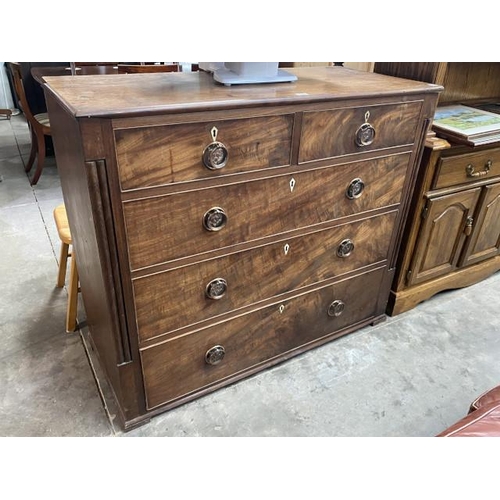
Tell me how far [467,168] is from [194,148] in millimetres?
1328

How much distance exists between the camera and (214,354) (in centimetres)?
155

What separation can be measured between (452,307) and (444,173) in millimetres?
751

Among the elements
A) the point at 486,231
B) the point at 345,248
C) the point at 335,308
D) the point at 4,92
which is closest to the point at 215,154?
the point at 345,248

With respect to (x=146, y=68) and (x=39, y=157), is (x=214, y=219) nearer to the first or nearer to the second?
(x=146, y=68)

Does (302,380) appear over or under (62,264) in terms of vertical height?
under

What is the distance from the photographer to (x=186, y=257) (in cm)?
131

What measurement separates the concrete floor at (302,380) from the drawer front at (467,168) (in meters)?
0.66

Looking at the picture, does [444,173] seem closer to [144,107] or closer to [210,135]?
[210,135]

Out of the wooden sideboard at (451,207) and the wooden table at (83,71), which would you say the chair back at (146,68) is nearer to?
the wooden table at (83,71)

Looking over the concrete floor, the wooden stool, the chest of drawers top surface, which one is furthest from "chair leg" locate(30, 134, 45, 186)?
the chest of drawers top surface

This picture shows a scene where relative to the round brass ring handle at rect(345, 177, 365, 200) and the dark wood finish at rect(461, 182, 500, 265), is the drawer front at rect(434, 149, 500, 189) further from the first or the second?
the round brass ring handle at rect(345, 177, 365, 200)

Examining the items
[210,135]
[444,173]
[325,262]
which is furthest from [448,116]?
[210,135]

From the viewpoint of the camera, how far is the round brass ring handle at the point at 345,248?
1.67 m

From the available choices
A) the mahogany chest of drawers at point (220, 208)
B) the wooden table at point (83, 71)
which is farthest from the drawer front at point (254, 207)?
the wooden table at point (83, 71)
